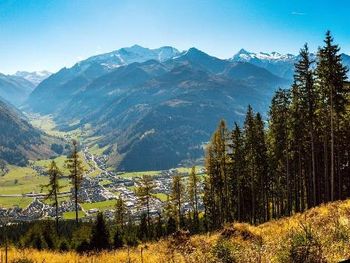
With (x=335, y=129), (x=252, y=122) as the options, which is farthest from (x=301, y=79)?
(x=252, y=122)

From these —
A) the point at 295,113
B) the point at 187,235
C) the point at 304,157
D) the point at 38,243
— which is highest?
the point at 295,113

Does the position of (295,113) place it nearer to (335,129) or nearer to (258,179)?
(335,129)

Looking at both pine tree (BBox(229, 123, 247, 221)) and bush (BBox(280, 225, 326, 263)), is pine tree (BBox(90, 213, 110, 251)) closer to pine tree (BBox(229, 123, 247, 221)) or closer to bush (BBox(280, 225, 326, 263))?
pine tree (BBox(229, 123, 247, 221))

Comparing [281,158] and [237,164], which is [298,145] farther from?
[237,164]

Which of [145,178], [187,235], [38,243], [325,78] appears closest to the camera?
[187,235]

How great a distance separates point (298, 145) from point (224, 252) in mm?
45892

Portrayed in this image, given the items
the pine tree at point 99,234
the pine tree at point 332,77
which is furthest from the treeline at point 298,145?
the pine tree at point 99,234

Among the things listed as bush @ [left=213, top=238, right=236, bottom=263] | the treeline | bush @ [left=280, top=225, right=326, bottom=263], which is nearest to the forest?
the treeline

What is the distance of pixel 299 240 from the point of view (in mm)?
11055

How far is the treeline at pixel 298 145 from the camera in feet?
151

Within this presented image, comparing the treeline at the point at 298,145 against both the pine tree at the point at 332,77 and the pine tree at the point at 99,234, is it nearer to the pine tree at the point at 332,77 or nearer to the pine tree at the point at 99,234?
the pine tree at the point at 332,77

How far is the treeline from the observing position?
46094 millimetres

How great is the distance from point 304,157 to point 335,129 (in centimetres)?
748

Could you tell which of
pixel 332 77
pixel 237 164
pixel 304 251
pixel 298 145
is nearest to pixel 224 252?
pixel 304 251
